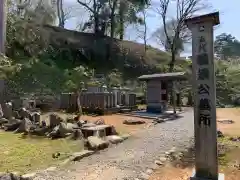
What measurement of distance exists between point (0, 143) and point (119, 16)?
27.2m

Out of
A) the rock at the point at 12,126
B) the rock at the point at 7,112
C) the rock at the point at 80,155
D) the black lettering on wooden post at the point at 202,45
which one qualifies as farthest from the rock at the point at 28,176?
the rock at the point at 7,112

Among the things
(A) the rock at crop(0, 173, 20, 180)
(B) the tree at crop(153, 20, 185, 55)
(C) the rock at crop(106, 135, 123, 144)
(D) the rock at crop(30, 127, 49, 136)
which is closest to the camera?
(A) the rock at crop(0, 173, 20, 180)

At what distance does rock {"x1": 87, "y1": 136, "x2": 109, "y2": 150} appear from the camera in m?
7.28

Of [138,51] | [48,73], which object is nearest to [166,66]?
[138,51]

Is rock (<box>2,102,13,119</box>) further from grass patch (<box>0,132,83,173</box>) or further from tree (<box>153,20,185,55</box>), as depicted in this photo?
tree (<box>153,20,185,55</box>)

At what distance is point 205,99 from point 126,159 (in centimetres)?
266

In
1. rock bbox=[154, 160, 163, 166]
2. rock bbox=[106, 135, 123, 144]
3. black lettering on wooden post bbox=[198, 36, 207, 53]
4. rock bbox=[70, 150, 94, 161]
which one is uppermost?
black lettering on wooden post bbox=[198, 36, 207, 53]

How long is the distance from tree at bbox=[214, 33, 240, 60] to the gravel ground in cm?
3991

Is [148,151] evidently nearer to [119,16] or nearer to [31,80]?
[31,80]

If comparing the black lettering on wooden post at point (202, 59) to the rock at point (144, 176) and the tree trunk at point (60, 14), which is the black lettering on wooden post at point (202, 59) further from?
the tree trunk at point (60, 14)

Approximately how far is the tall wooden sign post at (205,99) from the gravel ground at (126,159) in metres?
1.40

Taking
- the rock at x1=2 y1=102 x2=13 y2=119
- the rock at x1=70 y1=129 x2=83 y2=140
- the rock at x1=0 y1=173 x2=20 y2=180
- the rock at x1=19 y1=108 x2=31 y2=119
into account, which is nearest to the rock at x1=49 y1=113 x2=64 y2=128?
the rock at x1=70 y1=129 x2=83 y2=140

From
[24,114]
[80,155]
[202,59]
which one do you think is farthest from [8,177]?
[24,114]

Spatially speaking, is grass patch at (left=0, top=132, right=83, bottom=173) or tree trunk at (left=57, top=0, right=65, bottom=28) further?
tree trunk at (left=57, top=0, right=65, bottom=28)
